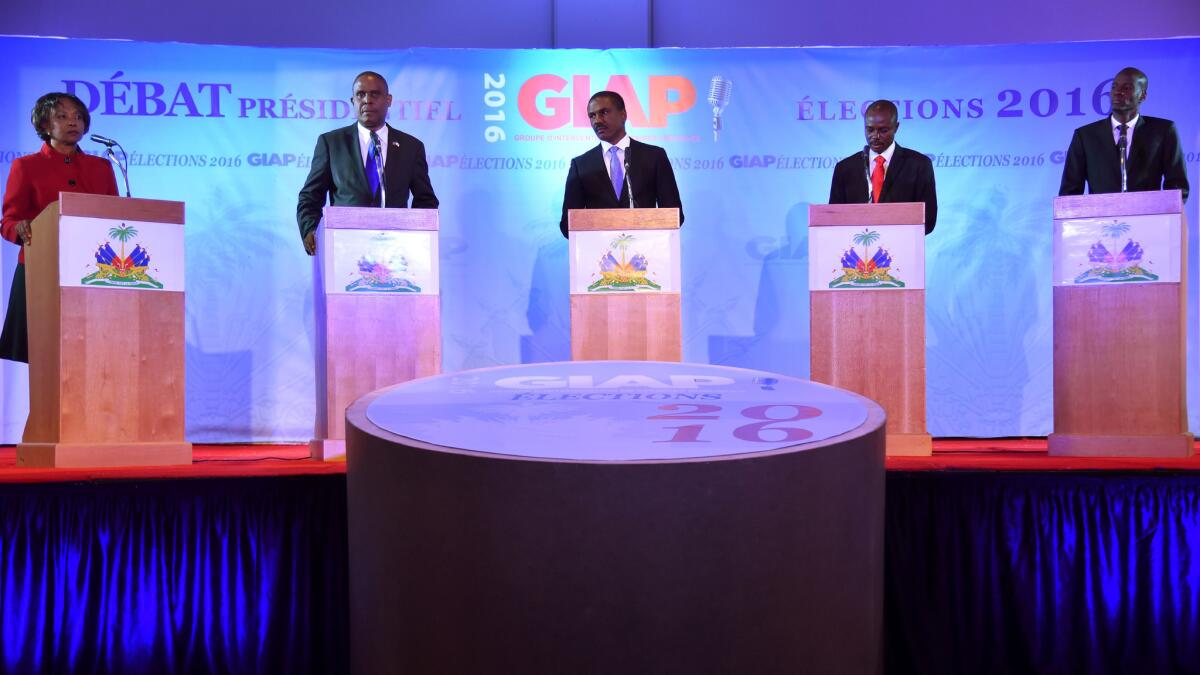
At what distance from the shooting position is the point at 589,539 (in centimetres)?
129

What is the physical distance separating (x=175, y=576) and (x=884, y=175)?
314cm

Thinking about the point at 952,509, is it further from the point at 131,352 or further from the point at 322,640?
the point at 131,352

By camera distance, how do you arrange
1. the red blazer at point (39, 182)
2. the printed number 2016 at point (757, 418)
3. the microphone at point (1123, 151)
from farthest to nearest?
1. the microphone at point (1123, 151)
2. the red blazer at point (39, 182)
3. the printed number 2016 at point (757, 418)

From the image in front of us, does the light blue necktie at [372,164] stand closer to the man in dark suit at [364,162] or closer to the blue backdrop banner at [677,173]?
the man in dark suit at [364,162]

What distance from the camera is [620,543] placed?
1.28 m

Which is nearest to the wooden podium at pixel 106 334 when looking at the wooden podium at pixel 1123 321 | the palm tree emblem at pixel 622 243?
the palm tree emblem at pixel 622 243

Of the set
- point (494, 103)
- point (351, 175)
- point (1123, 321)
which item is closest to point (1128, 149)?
point (1123, 321)

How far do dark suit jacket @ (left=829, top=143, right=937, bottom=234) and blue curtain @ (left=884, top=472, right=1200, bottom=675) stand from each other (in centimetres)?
162

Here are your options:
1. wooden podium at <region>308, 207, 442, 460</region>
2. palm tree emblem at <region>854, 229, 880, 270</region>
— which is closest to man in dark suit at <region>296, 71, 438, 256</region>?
wooden podium at <region>308, 207, 442, 460</region>

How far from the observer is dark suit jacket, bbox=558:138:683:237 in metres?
4.15

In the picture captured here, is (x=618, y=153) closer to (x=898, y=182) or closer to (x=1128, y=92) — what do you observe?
(x=898, y=182)

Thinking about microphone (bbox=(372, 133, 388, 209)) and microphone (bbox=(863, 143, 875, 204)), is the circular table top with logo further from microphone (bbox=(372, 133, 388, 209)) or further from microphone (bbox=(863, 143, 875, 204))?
microphone (bbox=(863, 143, 875, 204))

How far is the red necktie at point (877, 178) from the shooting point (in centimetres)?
410

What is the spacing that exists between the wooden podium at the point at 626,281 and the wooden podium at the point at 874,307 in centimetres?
53
